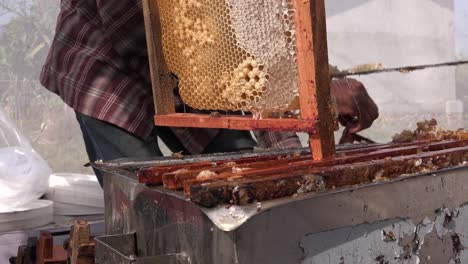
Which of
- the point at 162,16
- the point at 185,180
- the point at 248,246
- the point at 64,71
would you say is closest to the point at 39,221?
the point at 64,71

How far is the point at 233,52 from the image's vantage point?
1.41m

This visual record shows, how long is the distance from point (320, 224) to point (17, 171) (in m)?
1.91

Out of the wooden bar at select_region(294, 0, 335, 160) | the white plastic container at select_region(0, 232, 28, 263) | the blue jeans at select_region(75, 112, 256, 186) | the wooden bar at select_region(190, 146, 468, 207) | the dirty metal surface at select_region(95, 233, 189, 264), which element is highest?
the wooden bar at select_region(294, 0, 335, 160)

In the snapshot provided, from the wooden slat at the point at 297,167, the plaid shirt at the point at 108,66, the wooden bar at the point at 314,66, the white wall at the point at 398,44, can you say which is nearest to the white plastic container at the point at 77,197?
the plaid shirt at the point at 108,66

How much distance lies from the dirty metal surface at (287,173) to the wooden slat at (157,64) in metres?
0.26

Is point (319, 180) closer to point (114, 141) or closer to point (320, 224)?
point (320, 224)

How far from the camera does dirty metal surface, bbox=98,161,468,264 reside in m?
1.04

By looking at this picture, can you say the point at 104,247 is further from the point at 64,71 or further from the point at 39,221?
the point at 39,221

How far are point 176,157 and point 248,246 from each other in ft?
2.47

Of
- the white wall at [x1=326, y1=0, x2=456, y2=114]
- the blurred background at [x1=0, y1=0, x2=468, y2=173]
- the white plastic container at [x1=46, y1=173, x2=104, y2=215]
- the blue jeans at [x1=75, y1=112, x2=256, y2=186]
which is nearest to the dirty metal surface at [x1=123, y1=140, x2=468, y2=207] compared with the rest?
the blue jeans at [x1=75, y1=112, x2=256, y2=186]

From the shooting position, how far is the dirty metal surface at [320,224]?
1.04m

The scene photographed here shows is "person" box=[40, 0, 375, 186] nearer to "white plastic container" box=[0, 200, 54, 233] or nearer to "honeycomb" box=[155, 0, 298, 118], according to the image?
"honeycomb" box=[155, 0, 298, 118]

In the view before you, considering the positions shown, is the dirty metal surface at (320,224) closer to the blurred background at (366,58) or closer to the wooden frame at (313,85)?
the wooden frame at (313,85)

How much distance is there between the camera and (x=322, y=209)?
3.63ft
